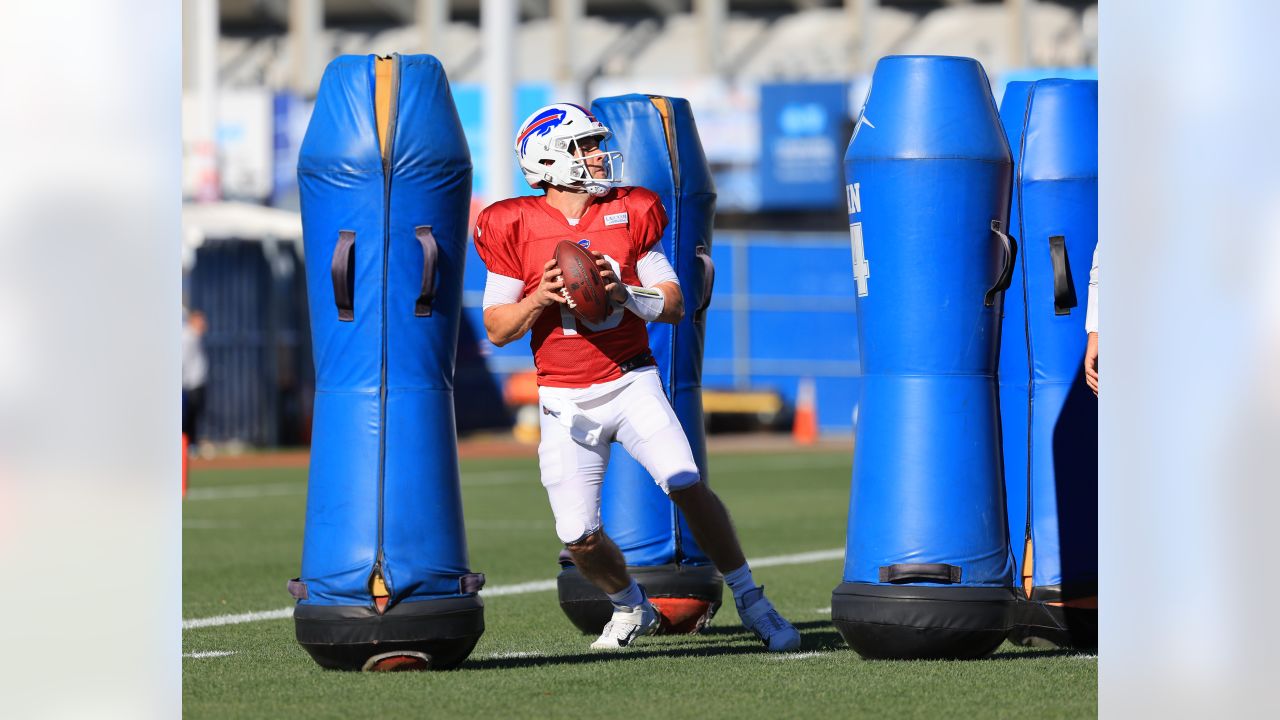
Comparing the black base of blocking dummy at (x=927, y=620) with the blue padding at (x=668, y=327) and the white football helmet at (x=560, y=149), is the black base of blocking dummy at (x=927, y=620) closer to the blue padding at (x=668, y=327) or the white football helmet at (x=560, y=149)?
the blue padding at (x=668, y=327)

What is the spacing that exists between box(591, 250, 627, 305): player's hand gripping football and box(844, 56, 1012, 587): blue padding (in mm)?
917

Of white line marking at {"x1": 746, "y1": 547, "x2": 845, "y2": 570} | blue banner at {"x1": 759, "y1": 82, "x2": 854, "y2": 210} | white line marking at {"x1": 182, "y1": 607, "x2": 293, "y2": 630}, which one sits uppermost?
blue banner at {"x1": 759, "y1": 82, "x2": 854, "y2": 210}

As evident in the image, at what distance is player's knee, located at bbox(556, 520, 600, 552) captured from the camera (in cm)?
636

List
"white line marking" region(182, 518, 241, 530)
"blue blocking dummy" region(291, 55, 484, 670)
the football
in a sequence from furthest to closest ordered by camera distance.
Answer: "white line marking" region(182, 518, 241, 530)
"blue blocking dummy" region(291, 55, 484, 670)
the football

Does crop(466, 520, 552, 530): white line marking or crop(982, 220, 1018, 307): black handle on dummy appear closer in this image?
crop(982, 220, 1018, 307): black handle on dummy

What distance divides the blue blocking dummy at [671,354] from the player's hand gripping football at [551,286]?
69.7 inches

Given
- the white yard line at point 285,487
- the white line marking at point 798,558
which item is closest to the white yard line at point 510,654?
the white line marking at point 798,558

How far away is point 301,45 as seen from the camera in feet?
138

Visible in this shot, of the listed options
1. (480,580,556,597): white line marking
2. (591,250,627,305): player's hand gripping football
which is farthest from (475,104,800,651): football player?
(480,580,556,597): white line marking

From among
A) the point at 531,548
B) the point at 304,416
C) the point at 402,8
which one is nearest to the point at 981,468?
the point at 531,548

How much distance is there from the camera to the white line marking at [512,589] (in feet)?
25.6

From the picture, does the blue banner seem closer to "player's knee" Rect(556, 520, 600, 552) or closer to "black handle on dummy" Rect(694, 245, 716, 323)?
"black handle on dummy" Rect(694, 245, 716, 323)

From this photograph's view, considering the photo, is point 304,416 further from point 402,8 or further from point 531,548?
point 402,8
